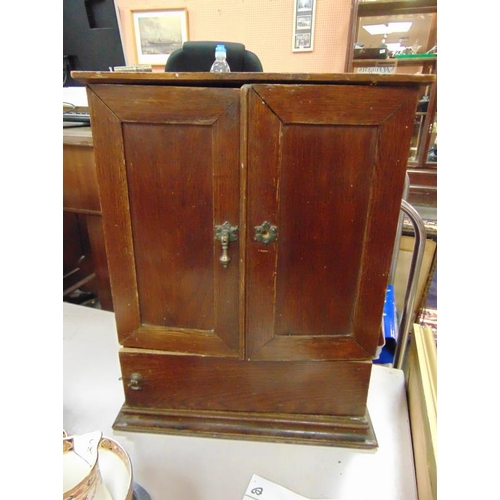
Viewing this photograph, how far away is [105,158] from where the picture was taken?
2.12ft

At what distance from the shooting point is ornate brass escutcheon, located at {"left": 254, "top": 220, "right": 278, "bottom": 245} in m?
0.64

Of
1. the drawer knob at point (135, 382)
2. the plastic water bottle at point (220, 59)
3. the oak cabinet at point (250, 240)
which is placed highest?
the plastic water bottle at point (220, 59)

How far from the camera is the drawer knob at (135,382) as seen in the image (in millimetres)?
815

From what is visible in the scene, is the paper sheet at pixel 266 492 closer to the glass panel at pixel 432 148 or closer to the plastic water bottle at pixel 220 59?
the plastic water bottle at pixel 220 59

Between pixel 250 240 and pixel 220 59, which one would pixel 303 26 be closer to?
pixel 220 59

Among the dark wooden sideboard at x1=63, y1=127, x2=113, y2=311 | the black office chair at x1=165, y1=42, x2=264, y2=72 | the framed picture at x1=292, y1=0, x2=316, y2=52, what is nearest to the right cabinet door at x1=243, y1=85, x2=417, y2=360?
the dark wooden sideboard at x1=63, y1=127, x2=113, y2=311

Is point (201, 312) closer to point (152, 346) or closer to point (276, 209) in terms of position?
point (152, 346)

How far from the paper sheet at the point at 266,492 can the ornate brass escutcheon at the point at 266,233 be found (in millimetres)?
487

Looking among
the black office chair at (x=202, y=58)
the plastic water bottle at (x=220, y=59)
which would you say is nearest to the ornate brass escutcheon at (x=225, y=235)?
the plastic water bottle at (x=220, y=59)

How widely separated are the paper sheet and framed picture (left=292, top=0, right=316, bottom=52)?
2.01 m

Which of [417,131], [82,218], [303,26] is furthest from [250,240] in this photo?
[303,26]

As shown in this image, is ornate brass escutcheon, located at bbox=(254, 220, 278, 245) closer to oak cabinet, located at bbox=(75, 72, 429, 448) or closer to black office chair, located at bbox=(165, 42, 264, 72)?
oak cabinet, located at bbox=(75, 72, 429, 448)
